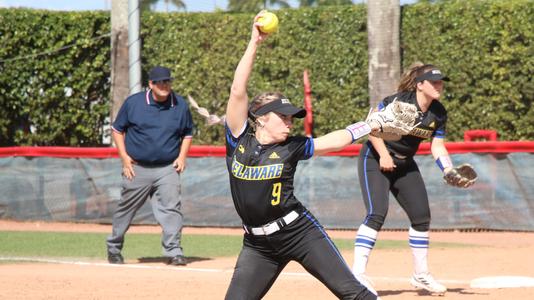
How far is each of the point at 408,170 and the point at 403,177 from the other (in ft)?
0.25

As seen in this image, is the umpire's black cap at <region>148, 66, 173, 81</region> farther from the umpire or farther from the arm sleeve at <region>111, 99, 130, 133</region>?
the arm sleeve at <region>111, 99, 130, 133</region>

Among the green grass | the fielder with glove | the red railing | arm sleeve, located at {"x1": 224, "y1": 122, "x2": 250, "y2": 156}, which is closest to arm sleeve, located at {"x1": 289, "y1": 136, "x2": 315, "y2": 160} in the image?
arm sleeve, located at {"x1": 224, "y1": 122, "x2": 250, "y2": 156}

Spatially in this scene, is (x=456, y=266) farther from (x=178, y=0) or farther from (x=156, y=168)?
(x=178, y=0)

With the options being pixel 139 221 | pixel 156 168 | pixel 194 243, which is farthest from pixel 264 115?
pixel 139 221

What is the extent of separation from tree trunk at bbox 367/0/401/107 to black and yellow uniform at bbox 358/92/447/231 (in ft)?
26.0

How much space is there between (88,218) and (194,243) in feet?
10.7

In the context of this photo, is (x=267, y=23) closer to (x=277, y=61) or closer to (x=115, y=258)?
(x=115, y=258)

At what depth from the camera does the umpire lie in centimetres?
1036

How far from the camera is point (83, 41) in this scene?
17.9 metres

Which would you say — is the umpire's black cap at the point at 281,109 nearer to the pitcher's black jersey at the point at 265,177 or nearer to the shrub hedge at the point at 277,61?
the pitcher's black jersey at the point at 265,177

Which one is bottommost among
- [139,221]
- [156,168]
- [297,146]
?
[139,221]

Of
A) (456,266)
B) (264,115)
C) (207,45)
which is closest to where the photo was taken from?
(264,115)

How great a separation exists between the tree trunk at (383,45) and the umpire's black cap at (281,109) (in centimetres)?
1046

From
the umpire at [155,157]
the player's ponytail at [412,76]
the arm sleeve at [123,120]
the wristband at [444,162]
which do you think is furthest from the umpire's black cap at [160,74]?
the wristband at [444,162]
